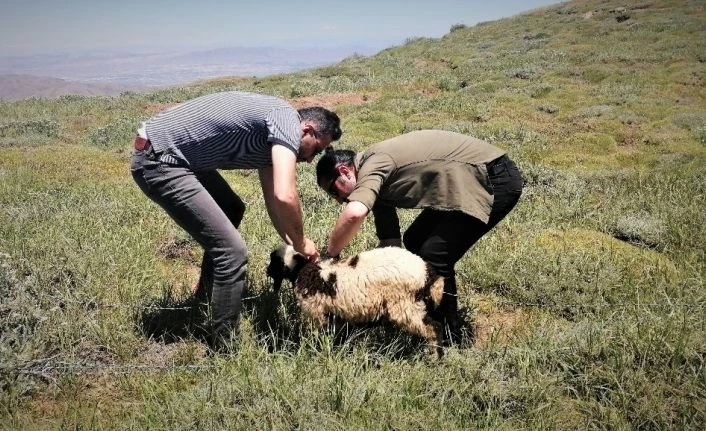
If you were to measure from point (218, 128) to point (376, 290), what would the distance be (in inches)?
66.0

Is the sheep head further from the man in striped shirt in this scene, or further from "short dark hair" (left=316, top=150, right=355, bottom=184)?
"short dark hair" (left=316, top=150, right=355, bottom=184)

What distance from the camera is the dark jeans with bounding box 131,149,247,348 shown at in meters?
3.37

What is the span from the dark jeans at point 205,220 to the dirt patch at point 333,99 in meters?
17.3

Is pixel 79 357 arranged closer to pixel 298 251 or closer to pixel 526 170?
pixel 298 251

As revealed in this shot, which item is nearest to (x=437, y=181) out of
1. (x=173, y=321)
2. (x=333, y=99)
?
(x=173, y=321)

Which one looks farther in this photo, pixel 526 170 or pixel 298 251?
pixel 526 170

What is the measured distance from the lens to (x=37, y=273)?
15.3ft

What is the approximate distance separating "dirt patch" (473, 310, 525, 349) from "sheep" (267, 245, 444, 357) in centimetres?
59

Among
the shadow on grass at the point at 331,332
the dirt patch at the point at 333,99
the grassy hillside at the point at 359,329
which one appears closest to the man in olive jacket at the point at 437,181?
the shadow on grass at the point at 331,332

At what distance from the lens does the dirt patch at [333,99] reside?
2081 cm

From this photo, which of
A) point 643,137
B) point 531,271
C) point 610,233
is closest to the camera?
point 531,271

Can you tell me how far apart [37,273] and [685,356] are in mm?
5726

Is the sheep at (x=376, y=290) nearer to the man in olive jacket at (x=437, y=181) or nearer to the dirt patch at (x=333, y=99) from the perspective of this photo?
the man in olive jacket at (x=437, y=181)

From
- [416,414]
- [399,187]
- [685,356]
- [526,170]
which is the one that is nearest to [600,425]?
[685,356]
